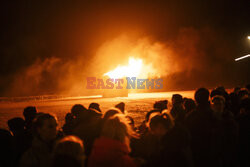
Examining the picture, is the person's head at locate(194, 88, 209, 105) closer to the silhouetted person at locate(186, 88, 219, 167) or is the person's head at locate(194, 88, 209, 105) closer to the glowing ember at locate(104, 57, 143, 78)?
the silhouetted person at locate(186, 88, 219, 167)

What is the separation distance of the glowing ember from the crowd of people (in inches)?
831

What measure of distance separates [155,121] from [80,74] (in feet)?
141

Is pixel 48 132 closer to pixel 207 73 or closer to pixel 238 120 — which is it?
pixel 238 120

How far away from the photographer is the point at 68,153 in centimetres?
186

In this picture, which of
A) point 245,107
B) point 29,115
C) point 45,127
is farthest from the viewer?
point 29,115

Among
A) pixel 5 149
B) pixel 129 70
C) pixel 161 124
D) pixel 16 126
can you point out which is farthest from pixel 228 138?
pixel 129 70

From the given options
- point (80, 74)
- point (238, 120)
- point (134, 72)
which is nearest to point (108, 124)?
point (238, 120)

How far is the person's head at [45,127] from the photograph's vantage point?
285 cm

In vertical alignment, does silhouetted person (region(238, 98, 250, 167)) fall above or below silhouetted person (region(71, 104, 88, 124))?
below

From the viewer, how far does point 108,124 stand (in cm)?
243

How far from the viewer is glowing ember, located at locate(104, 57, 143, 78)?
2575 centimetres

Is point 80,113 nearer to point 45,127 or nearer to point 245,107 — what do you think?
point 45,127

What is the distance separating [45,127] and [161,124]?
160cm

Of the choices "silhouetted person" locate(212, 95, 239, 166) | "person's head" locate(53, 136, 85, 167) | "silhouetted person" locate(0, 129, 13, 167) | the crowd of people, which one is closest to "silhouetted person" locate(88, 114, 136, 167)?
the crowd of people
